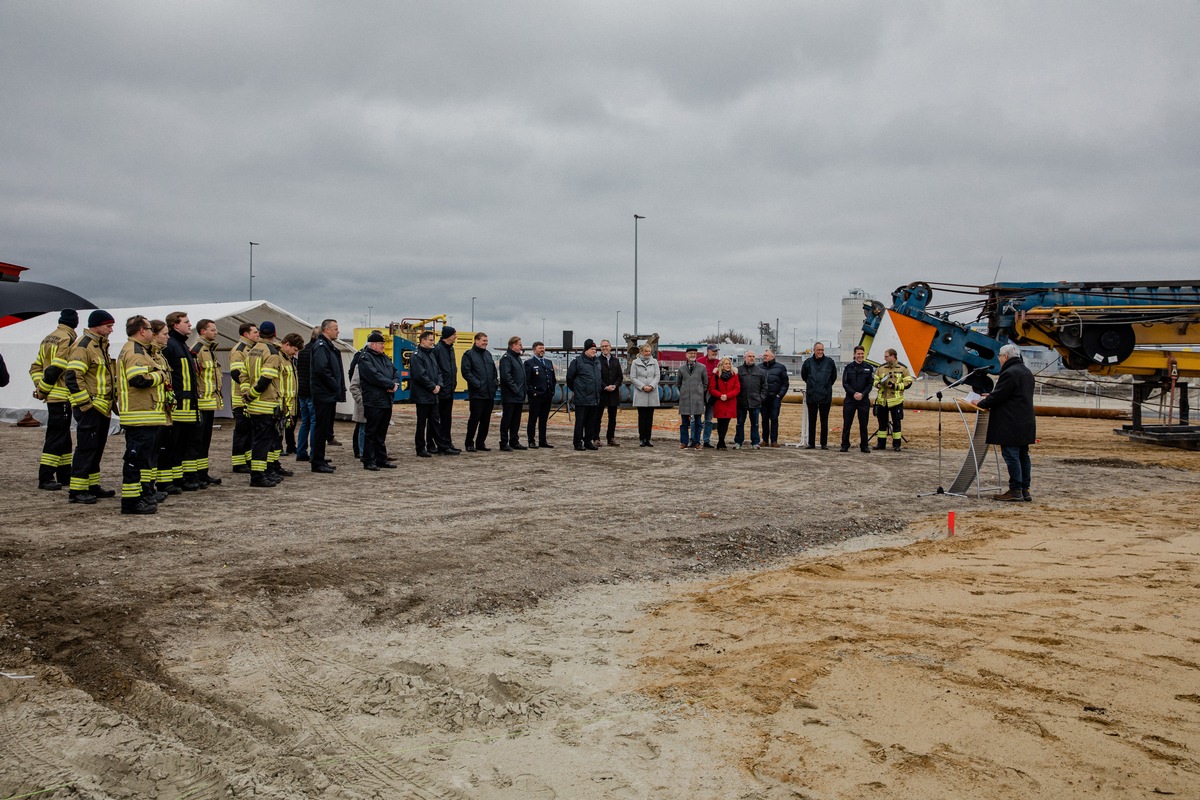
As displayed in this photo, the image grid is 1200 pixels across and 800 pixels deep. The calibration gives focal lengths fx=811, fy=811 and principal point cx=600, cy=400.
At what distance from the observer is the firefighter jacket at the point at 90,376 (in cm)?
781

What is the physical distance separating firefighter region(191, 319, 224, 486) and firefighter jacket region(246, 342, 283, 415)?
40 centimetres

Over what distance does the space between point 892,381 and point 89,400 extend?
1200 cm

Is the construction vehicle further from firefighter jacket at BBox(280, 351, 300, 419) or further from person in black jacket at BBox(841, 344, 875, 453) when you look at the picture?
firefighter jacket at BBox(280, 351, 300, 419)

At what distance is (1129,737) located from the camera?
10.7 ft

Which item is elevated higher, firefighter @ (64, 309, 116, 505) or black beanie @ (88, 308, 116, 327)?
black beanie @ (88, 308, 116, 327)

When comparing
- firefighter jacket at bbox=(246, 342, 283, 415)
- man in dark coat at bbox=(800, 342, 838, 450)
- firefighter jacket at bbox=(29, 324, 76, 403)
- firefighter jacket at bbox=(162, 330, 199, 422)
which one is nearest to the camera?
firefighter jacket at bbox=(29, 324, 76, 403)

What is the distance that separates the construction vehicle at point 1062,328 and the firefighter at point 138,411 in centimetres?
1187

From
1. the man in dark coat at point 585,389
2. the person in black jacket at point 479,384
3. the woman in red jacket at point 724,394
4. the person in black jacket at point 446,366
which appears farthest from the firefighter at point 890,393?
the person in black jacket at point 446,366

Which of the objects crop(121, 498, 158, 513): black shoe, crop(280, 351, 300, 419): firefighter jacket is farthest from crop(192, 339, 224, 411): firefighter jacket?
crop(121, 498, 158, 513): black shoe

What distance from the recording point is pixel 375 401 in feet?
37.1

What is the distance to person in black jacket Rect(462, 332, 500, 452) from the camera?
13141mm

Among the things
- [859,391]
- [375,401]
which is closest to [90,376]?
[375,401]

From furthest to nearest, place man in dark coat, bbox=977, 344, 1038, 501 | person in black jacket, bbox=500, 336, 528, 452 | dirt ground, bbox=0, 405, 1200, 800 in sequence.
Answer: person in black jacket, bbox=500, 336, 528, 452 < man in dark coat, bbox=977, 344, 1038, 501 < dirt ground, bbox=0, 405, 1200, 800

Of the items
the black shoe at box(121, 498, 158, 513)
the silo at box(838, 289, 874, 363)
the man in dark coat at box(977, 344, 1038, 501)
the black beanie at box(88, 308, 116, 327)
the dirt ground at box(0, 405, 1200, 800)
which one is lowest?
the dirt ground at box(0, 405, 1200, 800)
